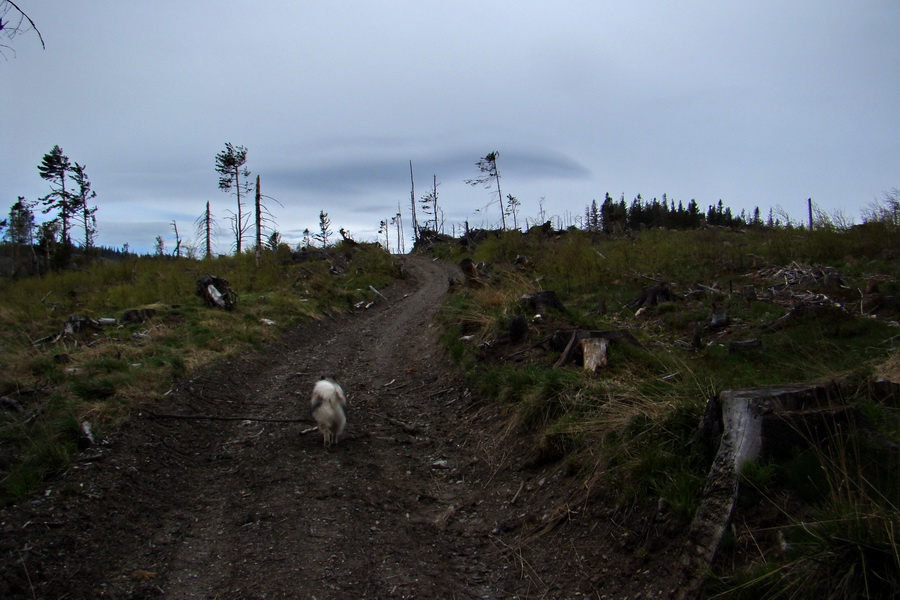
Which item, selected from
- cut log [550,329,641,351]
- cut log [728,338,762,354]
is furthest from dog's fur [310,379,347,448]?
cut log [728,338,762,354]

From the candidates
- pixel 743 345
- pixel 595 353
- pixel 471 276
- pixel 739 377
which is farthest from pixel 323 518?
pixel 471 276

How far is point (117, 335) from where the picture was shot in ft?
31.3

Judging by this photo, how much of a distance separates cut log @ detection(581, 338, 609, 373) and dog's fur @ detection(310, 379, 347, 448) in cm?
291

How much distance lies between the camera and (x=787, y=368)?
5293mm

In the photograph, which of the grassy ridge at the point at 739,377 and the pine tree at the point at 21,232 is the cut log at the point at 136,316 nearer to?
the grassy ridge at the point at 739,377

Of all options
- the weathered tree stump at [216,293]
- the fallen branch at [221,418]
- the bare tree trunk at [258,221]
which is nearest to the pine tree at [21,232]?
the bare tree trunk at [258,221]

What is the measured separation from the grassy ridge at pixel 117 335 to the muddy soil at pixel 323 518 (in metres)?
0.42

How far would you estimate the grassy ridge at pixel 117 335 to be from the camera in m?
5.19

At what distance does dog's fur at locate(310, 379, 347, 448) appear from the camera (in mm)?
5672

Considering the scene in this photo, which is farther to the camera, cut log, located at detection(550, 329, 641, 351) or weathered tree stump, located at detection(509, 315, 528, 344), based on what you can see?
weathered tree stump, located at detection(509, 315, 528, 344)

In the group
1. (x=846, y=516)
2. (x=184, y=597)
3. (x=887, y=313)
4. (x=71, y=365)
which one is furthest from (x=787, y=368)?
(x=71, y=365)

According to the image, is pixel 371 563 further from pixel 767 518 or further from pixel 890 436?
pixel 890 436

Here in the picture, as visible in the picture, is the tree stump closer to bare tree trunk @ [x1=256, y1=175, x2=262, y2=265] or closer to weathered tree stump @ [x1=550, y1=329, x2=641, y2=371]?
weathered tree stump @ [x1=550, y1=329, x2=641, y2=371]

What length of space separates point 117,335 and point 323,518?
7.67 metres
